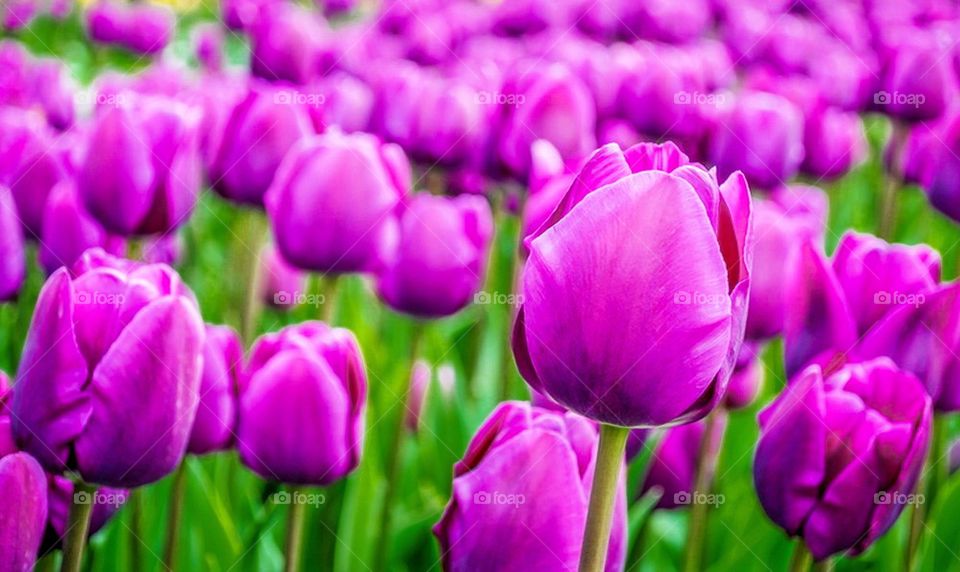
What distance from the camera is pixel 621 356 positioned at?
0.62 m

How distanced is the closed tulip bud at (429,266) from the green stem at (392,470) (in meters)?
0.05

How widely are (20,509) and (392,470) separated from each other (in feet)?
2.12

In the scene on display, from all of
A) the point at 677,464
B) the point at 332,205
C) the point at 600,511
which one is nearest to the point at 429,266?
the point at 332,205

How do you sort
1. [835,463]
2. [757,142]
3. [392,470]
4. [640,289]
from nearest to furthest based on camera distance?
[640,289]
[835,463]
[392,470]
[757,142]

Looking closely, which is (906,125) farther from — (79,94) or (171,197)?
(79,94)

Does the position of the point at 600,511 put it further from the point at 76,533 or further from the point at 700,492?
the point at 700,492

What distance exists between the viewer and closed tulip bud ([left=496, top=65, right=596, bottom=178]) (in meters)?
1.59

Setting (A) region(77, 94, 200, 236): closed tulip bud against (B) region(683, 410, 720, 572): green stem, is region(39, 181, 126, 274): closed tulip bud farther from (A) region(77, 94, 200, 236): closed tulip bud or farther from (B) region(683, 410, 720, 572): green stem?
(B) region(683, 410, 720, 572): green stem

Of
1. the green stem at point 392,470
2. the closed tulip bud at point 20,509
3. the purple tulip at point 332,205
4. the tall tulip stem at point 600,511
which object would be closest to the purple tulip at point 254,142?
the purple tulip at point 332,205

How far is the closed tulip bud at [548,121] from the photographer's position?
1.59 m

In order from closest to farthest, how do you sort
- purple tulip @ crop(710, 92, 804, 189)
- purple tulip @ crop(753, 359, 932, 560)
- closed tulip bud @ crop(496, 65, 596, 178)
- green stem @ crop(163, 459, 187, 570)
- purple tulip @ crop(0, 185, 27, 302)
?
purple tulip @ crop(753, 359, 932, 560)
green stem @ crop(163, 459, 187, 570)
purple tulip @ crop(0, 185, 27, 302)
closed tulip bud @ crop(496, 65, 596, 178)
purple tulip @ crop(710, 92, 804, 189)

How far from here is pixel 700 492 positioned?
48.4 inches

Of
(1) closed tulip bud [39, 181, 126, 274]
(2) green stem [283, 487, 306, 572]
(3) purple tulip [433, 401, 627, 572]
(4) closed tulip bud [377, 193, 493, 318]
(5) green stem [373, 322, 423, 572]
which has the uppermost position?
(3) purple tulip [433, 401, 627, 572]

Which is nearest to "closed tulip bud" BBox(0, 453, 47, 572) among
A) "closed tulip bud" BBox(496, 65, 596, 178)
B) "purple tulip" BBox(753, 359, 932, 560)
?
"purple tulip" BBox(753, 359, 932, 560)
